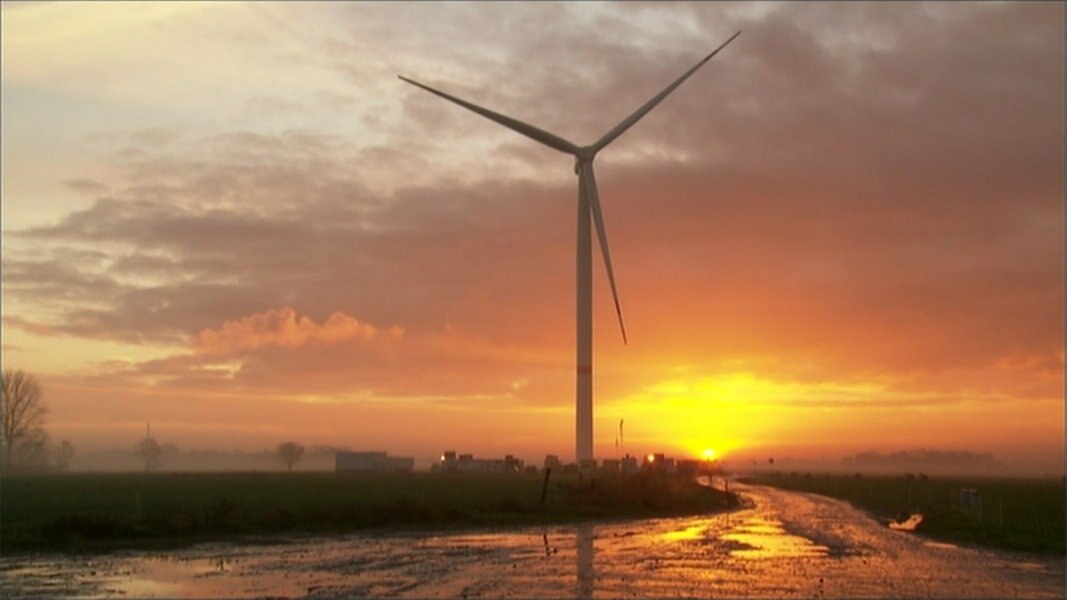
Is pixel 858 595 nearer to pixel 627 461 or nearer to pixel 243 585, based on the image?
pixel 243 585

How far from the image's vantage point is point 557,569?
1302 inches

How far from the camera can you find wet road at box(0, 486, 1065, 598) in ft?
92.9

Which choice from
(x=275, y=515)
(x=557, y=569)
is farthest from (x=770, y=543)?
(x=275, y=515)

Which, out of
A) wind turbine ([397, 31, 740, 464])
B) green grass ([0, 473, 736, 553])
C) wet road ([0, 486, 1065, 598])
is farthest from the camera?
wind turbine ([397, 31, 740, 464])

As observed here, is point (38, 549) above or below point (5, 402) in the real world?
below

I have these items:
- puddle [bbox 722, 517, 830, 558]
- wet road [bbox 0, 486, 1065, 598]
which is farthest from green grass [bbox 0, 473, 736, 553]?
puddle [bbox 722, 517, 830, 558]

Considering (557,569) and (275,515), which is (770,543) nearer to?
(557,569)

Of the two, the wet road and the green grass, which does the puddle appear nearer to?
the wet road

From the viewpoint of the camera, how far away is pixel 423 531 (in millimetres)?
51594

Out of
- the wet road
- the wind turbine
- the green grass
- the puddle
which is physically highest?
the wind turbine

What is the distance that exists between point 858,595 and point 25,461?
198 m

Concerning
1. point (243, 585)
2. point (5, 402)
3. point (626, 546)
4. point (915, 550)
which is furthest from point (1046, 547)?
point (5, 402)

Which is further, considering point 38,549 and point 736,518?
point 736,518

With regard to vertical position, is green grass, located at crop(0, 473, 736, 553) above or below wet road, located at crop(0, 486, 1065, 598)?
above
